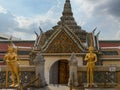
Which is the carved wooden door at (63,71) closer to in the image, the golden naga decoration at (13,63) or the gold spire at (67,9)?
the gold spire at (67,9)

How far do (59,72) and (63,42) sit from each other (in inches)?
79.9

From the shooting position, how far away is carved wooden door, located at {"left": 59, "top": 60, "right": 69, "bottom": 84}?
81.5 ft

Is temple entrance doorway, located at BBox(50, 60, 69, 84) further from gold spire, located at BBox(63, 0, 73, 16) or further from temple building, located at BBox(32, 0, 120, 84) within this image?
gold spire, located at BBox(63, 0, 73, 16)

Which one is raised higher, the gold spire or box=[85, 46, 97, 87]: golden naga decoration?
the gold spire

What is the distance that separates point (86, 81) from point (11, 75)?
369 cm

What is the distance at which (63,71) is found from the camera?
990 inches

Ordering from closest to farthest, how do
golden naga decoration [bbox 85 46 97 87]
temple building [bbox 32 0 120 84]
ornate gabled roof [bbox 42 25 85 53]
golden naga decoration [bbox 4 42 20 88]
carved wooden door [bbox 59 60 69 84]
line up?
golden naga decoration [bbox 4 42 20 88], golden naga decoration [bbox 85 46 97 87], temple building [bbox 32 0 120 84], ornate gabled roof [bbox 42 25 85 53], carved wooden door [bbox 59 60 69 84]

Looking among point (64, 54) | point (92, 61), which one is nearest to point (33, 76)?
point (92, 61)

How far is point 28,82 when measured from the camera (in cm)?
1855

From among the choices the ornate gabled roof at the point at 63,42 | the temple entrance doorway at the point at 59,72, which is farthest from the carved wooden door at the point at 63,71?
the ornate gabled roof at the point at 63,42

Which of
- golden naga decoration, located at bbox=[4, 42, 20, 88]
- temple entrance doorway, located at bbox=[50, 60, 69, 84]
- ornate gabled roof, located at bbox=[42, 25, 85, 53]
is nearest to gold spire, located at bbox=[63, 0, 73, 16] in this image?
ornate gabled roof, located at bbox=[42, 25, 85, 53]

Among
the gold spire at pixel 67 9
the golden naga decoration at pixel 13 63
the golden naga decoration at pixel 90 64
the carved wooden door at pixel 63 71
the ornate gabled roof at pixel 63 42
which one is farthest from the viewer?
the gold spire at pixel 67 9

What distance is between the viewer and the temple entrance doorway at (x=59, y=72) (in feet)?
81.6

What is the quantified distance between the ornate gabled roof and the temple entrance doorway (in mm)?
978
